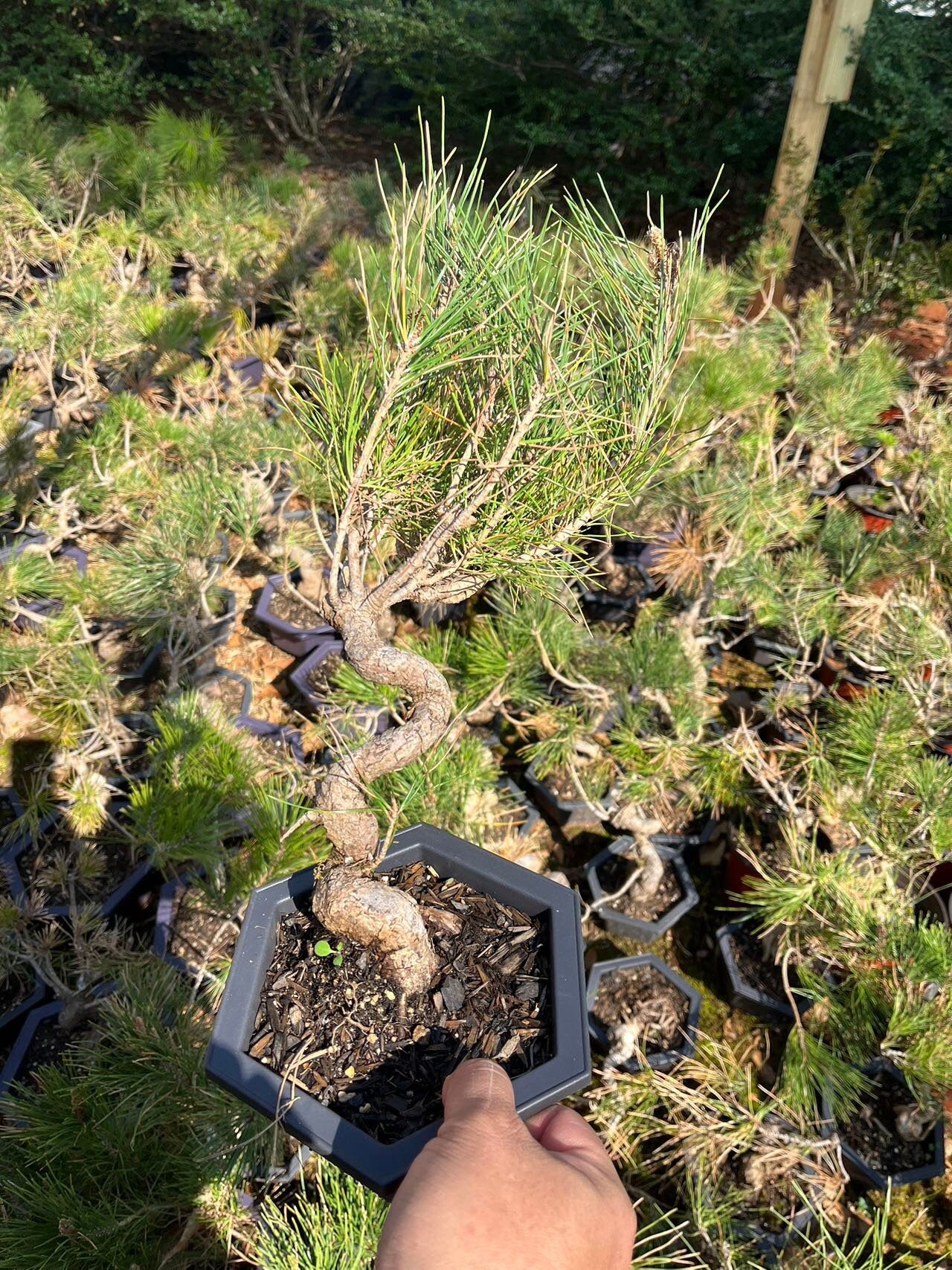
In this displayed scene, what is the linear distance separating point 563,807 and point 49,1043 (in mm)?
867

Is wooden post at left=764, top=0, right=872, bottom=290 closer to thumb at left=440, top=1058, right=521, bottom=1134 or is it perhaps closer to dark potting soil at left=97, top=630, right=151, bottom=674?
dark potting soil at left=97, top=630, right=151, bottom=674

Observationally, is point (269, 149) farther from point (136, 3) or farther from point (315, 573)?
point (315, 573)

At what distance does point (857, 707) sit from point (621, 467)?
0.83 meters

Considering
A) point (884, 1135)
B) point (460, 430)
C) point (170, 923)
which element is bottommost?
point (884, 1135)

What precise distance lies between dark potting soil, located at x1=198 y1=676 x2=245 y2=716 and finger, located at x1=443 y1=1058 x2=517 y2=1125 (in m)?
1.09

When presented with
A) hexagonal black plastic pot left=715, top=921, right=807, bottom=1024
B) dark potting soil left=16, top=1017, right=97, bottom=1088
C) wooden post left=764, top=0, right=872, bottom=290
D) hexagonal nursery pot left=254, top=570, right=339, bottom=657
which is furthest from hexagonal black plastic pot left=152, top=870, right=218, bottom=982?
wooden post left=764, top=0, right=872, bottom=290

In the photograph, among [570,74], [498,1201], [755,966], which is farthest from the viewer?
[570,74]

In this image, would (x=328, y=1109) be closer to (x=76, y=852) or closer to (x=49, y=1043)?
(x=49, y=1043)

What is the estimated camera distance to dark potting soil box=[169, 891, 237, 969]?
47.5 inches

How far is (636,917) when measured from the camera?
4.58 ft

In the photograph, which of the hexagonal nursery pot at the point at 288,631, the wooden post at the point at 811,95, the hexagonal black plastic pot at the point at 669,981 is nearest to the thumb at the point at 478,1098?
the hexagonal black plastic pot at the point at 669,981

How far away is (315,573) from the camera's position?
1903mm

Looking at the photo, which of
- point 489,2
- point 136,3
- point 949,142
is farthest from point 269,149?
point 949,142

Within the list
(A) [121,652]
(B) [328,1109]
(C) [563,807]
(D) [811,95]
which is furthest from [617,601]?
(D) [811,95]
